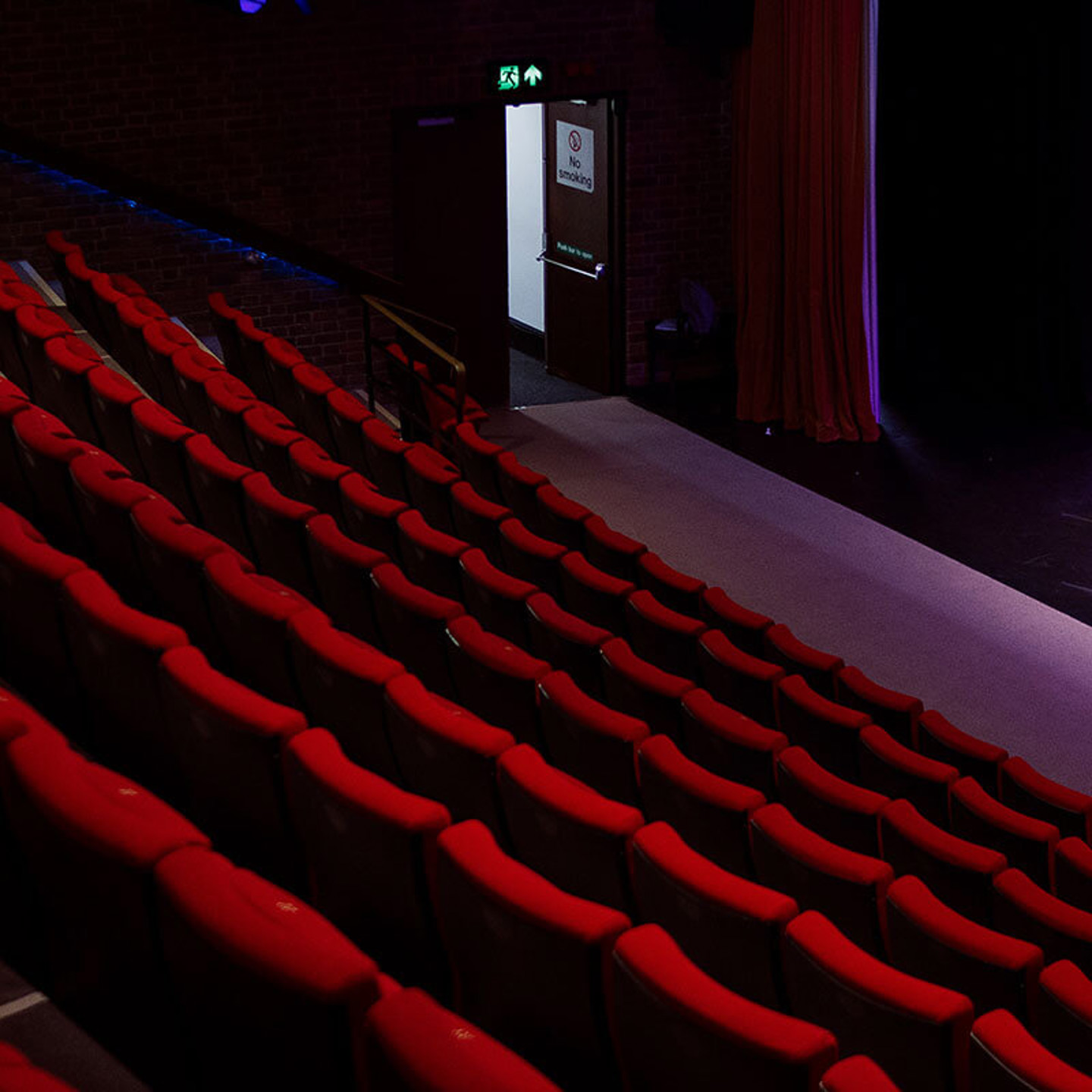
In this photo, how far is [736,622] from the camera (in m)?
4.41

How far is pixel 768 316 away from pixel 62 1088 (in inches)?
265

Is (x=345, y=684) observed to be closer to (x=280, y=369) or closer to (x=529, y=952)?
(x=529, y=952)

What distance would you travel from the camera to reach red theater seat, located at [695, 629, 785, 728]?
12.2ft

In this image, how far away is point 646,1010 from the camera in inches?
62.1

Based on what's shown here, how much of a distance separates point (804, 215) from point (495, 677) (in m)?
4.94

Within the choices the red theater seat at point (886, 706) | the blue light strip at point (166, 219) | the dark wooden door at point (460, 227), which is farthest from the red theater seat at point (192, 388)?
the dark wooden door at point (460, 227)

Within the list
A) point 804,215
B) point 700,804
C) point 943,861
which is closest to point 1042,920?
point 943,861

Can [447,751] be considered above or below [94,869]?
below

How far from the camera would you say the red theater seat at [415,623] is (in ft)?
10.1

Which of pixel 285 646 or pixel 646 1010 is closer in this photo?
pixel 646 1010

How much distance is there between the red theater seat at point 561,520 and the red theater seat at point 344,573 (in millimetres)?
1550

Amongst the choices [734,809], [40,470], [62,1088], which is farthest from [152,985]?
[40,470]

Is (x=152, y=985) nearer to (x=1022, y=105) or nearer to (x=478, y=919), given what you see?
(x=478, y=919)

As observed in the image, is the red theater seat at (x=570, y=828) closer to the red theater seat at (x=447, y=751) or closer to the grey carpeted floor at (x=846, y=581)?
the red theater seat at (x=447, y=751)
